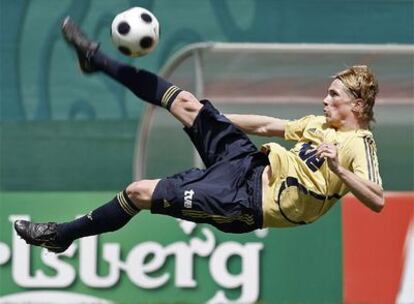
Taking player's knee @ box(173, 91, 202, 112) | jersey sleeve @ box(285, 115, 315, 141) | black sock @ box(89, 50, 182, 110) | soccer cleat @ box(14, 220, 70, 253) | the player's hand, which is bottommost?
soccer cleat @ box(14, 220, 70, 253)

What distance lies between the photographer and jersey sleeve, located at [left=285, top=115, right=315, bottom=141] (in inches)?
314

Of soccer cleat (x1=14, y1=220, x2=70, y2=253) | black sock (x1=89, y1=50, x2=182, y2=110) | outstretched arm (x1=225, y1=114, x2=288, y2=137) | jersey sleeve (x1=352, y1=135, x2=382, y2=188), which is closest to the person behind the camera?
jersey sleeve (x1=352, y1=135, x2=382, y2=188)

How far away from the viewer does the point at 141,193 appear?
7.67 metres

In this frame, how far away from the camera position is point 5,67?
45.2ft

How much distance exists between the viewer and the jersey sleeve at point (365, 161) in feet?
24.5

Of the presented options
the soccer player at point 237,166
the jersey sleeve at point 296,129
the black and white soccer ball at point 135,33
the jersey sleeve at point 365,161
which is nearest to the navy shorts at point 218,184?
the soccer player at point 237,166

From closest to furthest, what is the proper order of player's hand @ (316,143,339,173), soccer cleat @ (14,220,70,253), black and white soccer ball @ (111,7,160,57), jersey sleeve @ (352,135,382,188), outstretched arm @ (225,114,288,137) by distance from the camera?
player's hand @ (316,143,339,173) → jersey sleeve @ (352,135,382,188) → black and white soccer ball @ (111,7,160,57) → soccer cleat @ (14,220,70,253) → outstretched arm @ (225,114,288,137)

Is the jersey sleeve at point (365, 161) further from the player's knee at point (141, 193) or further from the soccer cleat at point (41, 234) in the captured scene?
the soccer cleat at point (41, 234)

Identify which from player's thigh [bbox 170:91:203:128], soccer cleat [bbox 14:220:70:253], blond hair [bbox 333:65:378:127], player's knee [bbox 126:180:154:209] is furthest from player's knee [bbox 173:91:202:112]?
soccer cleat [bbox 14:220:70:253]

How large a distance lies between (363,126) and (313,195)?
0.51m

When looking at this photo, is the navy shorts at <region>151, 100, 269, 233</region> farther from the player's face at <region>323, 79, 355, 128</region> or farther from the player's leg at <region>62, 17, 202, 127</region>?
the player's face at <region>323, 79, 355, 128</region>

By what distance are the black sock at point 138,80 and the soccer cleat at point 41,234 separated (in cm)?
98

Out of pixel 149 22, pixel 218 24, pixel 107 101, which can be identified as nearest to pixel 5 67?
pixel 107 101

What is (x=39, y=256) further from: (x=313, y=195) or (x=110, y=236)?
(x=313, y=195)
